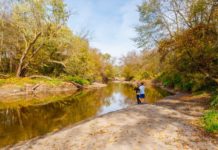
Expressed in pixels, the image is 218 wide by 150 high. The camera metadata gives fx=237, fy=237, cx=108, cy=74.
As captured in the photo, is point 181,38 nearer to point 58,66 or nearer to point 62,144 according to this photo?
point 62,144

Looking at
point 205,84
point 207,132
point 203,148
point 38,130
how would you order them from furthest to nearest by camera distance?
1. point 205,84
2. point 38,130
3. point 207,132
4. point 203,148

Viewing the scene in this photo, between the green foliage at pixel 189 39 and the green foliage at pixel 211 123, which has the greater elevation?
the green foliage at pixel 189 39

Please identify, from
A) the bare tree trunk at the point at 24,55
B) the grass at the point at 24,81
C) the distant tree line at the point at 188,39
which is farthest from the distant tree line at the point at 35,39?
the distant tree line at the point at 188,39

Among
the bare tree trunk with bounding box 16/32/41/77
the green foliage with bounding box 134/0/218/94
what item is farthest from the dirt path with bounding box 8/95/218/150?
the bare tree trunk with bounding box 16/32/41/77

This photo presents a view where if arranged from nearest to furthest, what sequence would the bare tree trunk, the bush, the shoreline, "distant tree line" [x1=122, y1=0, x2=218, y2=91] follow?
"distant tree line" [x1=122, y1=0, x2=218, y2=91]
the shoreline
the bare tree trunk
the bush

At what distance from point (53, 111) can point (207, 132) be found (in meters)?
11.5

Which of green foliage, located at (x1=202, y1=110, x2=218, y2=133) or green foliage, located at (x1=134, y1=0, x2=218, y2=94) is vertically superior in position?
green foliage, located at (x1=134, y1=0, x2=218, y2=94)

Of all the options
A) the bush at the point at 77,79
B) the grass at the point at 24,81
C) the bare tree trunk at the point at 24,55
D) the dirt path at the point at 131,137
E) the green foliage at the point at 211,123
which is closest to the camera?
the dirt path at the point at 131,137

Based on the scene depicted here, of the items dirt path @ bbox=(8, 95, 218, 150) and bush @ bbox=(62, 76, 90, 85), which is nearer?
dirt path @ bbox=(8, 95, 218, 150)

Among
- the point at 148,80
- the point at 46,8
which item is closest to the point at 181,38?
the point at 46,8

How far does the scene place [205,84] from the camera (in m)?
20.8

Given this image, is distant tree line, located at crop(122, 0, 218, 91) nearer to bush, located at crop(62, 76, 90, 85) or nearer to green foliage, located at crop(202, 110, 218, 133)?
green foliage, located at crop(202, 110, 218, 133)

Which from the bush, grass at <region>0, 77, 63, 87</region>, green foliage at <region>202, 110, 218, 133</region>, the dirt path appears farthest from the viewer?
the bush

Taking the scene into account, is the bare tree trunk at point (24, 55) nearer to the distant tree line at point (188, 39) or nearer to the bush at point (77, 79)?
the bush at point (77, 79)
